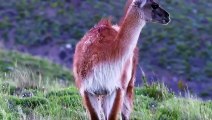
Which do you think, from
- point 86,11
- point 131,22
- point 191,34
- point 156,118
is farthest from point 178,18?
point 131,22

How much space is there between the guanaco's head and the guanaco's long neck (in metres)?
0.06

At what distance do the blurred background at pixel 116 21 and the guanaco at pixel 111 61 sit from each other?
11559 millimetres

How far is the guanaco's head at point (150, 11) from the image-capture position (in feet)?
18.4

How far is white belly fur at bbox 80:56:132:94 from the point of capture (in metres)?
5.52

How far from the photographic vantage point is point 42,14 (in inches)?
1000

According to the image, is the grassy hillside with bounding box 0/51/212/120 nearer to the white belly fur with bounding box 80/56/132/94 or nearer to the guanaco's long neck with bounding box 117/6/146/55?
the white belly fur with bounding box 80/56/132/94

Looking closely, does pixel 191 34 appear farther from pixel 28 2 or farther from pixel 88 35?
pixel 88 35

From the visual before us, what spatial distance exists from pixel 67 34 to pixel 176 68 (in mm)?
5848

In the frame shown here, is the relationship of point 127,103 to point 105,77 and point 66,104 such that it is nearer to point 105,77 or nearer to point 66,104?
point 105,77

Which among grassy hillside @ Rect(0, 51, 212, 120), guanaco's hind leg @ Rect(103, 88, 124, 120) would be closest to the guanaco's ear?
guanaco's hind leg @ Rect(103, 88, 124, 120)

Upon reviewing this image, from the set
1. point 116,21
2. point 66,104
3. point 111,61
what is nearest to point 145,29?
point 116,21

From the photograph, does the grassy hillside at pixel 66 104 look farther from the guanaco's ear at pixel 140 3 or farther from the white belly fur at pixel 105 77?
the guanaco's ear at pixel 140 3

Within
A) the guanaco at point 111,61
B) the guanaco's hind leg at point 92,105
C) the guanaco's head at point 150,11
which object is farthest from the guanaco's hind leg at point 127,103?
the guanaco's head at point 150,11

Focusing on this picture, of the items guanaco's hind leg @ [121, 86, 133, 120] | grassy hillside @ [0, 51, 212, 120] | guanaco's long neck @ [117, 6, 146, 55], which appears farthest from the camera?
grassy hillside @ [0, 51, 212, 120]
